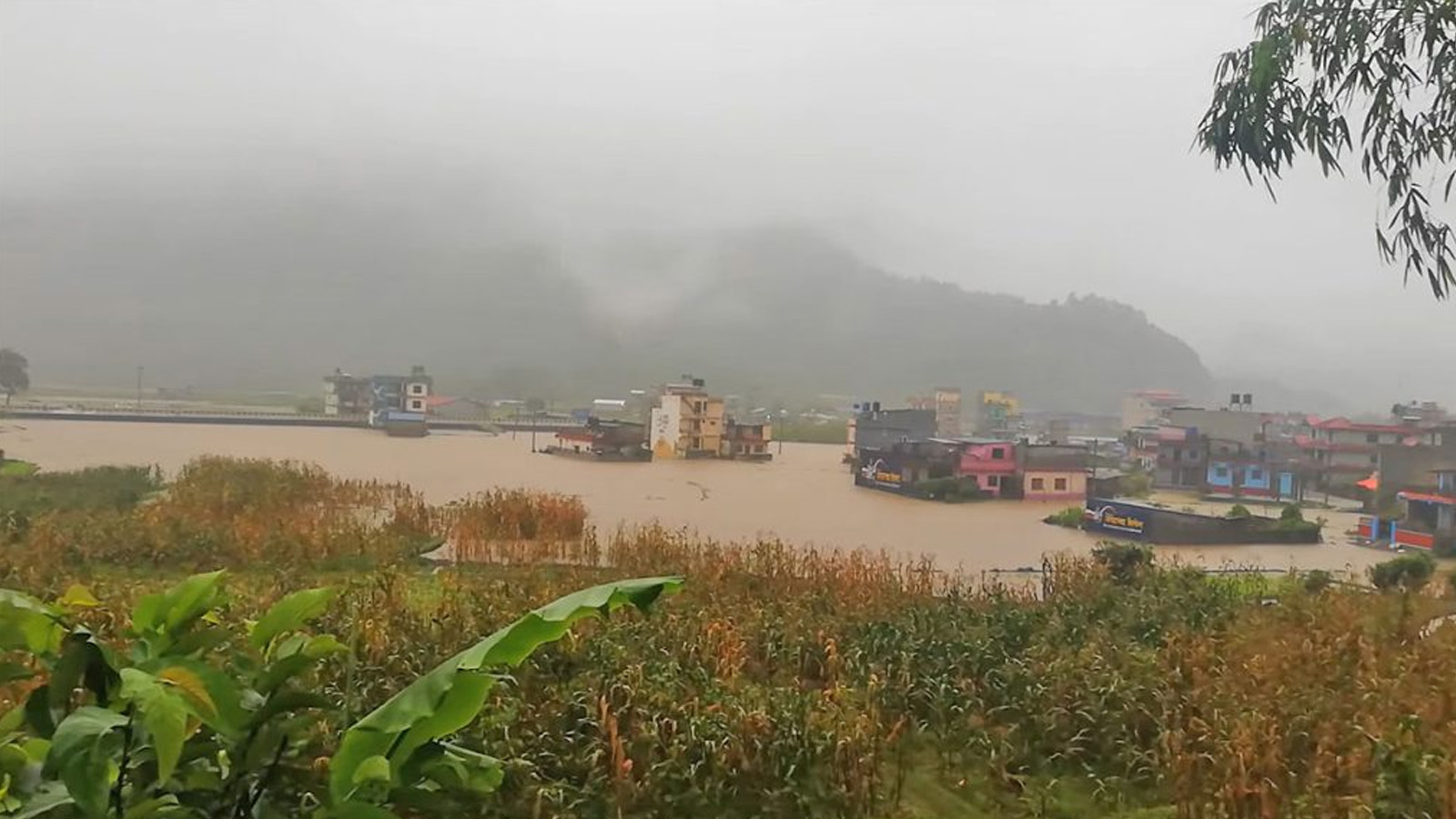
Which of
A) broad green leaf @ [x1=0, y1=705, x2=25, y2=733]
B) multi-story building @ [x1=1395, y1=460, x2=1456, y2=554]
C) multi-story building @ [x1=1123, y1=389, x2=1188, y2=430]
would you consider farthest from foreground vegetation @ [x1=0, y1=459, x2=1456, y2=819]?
multi-story building @ [x1=1123, y1=389, x2=1188, y2=430]

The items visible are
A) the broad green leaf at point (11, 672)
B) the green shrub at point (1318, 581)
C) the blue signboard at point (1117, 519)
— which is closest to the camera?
Answer: the broad green leaf at point (11, 672)

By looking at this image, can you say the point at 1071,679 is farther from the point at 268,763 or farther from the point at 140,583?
the point at 140,583

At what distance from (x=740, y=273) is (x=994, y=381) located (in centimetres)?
150

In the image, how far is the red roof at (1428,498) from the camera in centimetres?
470

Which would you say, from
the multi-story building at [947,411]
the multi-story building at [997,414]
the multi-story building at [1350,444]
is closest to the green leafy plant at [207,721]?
the multi-story building at [947,411]

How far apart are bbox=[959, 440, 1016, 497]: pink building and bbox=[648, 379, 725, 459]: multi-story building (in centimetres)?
125

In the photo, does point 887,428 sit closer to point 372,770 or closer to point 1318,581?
point 1318,581

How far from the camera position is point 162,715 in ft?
3.53

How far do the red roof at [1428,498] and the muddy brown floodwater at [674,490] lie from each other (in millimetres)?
323

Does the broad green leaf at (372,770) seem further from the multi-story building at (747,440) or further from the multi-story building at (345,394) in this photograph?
the multi-story building at (345,394)

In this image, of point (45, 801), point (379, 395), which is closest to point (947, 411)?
point (379, 395)

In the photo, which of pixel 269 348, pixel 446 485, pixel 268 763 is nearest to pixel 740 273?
pixel 446 485

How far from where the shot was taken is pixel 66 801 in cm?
119

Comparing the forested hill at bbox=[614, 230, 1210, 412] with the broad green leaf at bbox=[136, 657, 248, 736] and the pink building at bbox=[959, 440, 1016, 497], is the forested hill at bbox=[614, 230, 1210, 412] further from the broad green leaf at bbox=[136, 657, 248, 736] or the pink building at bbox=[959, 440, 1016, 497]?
the broad green leaf at bbox=[136, 657, 248, 736]
